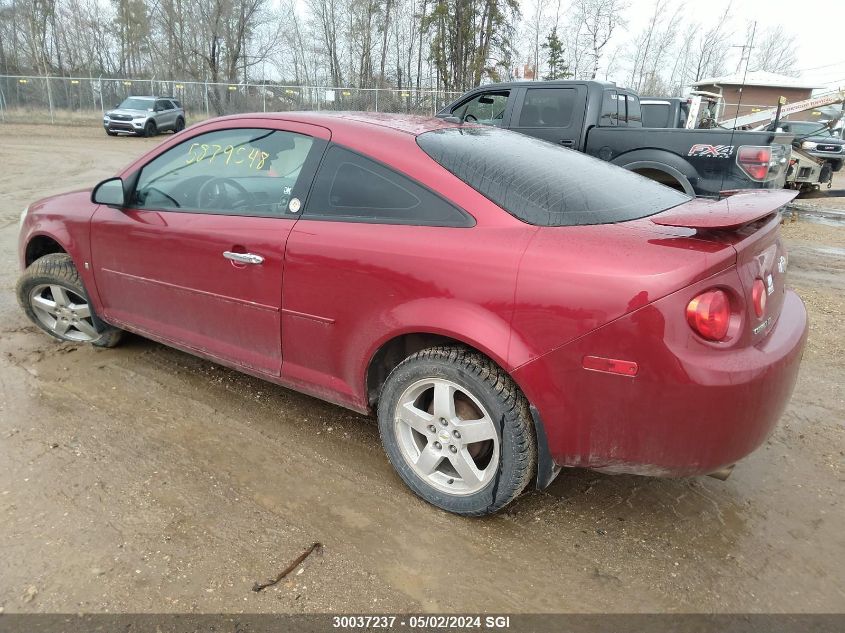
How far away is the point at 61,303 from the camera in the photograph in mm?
3996

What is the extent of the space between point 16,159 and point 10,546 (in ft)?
54.8

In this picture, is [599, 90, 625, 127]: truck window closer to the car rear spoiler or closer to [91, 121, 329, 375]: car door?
the car rear spoiler

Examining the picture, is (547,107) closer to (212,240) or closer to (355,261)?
(212,240)

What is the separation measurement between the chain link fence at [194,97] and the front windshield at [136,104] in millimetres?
5417

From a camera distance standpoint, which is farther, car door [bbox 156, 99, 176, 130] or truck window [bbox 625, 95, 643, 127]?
car door [bbox 156, 99, 176, 130]

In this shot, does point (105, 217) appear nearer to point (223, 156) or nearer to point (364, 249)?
point (223, 156)

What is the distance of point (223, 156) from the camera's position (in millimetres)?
3230

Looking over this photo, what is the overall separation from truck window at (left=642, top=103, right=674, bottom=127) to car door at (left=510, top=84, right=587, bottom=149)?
4093 mm

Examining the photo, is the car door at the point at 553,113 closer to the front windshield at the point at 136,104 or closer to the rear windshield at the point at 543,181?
the rear windshield at the point at 543,181

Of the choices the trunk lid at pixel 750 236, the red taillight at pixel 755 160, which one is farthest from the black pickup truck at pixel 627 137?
the trunk lid at pixel 750 236

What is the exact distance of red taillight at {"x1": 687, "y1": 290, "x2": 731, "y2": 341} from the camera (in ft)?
6.29

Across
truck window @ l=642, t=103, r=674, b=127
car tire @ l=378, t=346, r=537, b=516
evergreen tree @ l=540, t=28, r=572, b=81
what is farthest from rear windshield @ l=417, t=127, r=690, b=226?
evergreen tree @ l=540, t=28, r=572, b=81

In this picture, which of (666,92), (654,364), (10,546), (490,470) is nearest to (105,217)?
(10,546)

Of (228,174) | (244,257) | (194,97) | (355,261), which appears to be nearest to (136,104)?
(194,97)
